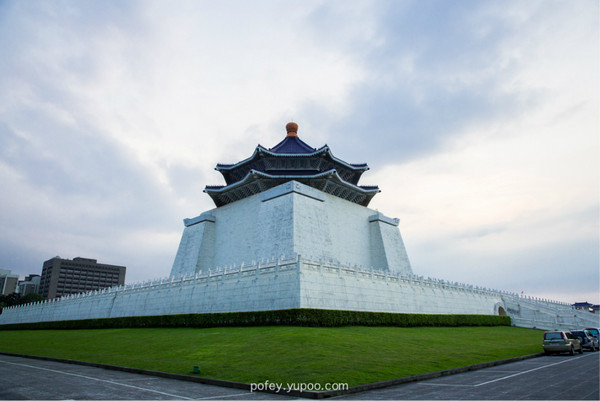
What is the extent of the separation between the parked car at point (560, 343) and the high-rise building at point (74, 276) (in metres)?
116

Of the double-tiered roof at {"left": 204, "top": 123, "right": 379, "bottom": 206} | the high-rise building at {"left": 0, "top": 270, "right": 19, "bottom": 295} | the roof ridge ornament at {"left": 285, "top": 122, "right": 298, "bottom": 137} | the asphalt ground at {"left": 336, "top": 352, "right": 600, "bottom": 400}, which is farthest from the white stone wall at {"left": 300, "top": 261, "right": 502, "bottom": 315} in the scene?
the high-rise building at {"left": 0, "top": 270, "right": 19, "bottom": 295}

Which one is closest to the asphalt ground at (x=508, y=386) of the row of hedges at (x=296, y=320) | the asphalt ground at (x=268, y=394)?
the asphalt ground at (x=268, y=394)

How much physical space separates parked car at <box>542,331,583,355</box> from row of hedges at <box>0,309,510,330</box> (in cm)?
722

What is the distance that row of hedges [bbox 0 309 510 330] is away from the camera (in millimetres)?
18188

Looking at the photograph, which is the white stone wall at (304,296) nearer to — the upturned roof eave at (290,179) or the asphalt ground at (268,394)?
the asphalt ground at (268,394)

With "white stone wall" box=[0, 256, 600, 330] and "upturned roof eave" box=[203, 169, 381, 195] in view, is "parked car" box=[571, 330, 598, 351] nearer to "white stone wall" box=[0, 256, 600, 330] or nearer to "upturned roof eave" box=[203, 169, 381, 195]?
"white stone wall" box=[0, 256, 600, 330]

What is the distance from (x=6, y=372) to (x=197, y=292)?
40.7 feet

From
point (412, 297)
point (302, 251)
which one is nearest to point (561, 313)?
point (412, 297)

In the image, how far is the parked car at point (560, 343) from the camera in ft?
53.5

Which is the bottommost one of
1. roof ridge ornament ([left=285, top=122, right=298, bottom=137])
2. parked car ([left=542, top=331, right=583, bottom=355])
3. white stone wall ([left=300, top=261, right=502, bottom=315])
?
parked car ([left=542, top=331, right=583, bottom=355])

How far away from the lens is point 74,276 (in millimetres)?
112875

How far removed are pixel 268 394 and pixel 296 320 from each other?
28.9 ft

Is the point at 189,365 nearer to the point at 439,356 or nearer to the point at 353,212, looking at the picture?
the point at 439,356

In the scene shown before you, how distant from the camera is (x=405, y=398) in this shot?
840cm
